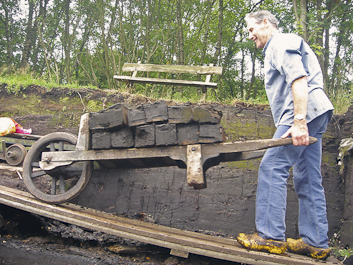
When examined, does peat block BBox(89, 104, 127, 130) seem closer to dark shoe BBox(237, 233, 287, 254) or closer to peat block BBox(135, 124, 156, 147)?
peat block BBox(135, 124, 156, 147)

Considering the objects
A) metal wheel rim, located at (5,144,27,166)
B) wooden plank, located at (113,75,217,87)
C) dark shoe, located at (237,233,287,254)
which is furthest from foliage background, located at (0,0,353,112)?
dark shoe, located at (237,233,287,254)

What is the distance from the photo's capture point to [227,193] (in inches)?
164

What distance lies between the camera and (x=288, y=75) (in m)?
2.46

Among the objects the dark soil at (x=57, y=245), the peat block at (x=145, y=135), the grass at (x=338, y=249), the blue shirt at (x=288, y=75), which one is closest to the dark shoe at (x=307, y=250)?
the dark soil at (x=57, y=245)

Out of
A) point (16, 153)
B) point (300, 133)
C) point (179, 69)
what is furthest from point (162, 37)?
point (300, 133)

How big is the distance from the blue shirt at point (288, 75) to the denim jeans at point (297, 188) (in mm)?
115

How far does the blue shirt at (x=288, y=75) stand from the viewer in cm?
247

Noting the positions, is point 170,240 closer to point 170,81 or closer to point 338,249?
point 338,249

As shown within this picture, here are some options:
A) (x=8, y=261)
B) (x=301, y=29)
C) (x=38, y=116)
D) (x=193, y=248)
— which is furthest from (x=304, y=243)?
(x=301, y=29)

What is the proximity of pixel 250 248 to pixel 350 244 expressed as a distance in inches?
75.7

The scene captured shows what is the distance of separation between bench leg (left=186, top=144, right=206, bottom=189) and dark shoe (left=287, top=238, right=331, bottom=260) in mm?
1030

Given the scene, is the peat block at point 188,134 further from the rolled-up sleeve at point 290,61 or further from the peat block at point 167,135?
the rolled-up sleeve at point 290,61

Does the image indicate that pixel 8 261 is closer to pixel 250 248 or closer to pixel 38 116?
pixel 250 248

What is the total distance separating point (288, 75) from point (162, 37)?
343 inches
